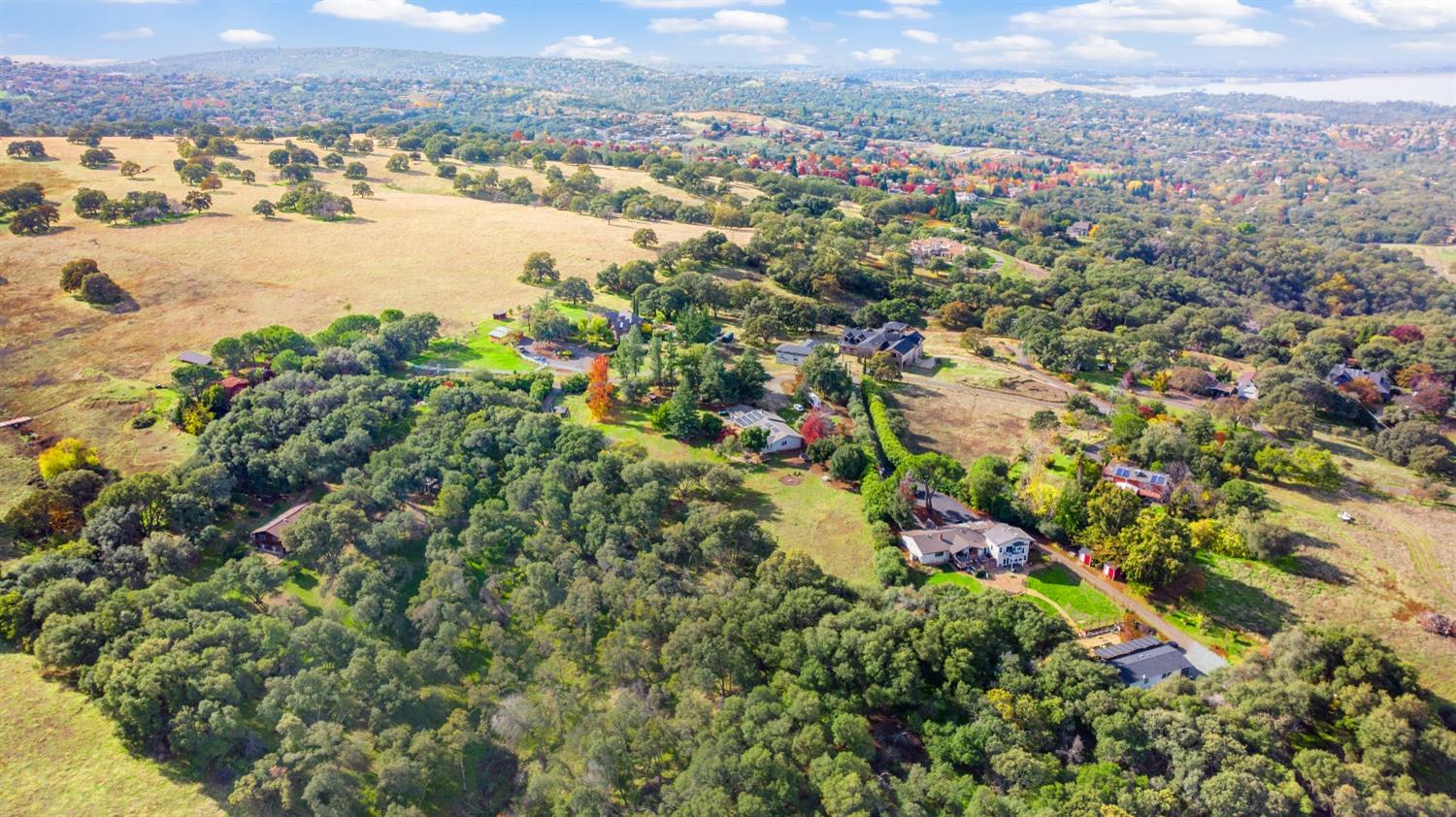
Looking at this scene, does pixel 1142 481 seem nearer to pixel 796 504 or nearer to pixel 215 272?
pixel 796 504

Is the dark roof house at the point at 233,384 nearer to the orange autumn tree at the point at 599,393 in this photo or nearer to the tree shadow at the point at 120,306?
the tree shadow at the point at 120,306

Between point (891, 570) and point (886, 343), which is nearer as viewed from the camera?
point (891, 570)

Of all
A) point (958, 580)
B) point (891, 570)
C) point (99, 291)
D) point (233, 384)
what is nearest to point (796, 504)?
point (891, 570)

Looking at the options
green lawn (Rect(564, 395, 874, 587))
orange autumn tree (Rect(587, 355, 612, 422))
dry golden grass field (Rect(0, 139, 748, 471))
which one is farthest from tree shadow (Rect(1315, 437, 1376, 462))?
dry golden grass field (Rect(0, 139, 748, 471))

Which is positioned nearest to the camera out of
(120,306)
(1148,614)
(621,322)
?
(1148,614)

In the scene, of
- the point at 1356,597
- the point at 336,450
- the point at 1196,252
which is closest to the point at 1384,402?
the point at 1356,597
